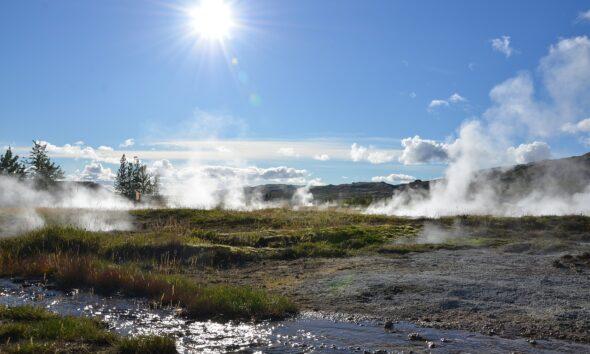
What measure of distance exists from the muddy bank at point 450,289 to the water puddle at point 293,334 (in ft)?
2.12

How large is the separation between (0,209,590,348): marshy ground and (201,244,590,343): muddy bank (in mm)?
33

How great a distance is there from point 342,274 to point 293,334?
6398mm

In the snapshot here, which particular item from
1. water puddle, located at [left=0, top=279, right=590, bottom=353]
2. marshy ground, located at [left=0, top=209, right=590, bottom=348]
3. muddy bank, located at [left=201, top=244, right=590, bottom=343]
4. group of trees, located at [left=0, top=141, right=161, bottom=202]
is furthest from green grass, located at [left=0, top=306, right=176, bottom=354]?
group of trees, located at [left=0, top=141, right=161, bottom=202]

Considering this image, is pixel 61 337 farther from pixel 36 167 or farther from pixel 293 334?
pixel 36 167

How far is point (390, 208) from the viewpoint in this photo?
5356 cm

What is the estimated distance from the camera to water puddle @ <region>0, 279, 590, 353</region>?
8.80m

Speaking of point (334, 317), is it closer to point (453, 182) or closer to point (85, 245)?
point (85, 245)

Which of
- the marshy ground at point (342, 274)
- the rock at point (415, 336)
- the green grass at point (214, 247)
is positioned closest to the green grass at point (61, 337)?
the marshy ground at point (342, 274)

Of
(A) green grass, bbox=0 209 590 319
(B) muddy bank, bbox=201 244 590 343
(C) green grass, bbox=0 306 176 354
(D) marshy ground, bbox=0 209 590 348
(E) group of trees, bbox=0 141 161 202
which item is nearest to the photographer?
(C) green grass, bbox=0 306 176 354

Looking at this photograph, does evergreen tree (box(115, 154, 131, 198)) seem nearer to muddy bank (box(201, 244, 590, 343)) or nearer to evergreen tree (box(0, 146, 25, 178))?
evergreen tree (box(0, 146, 25, 178))

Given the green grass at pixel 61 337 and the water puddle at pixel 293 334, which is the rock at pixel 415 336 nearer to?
the water puddle at pixel 293 334

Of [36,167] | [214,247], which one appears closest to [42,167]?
[36,167]

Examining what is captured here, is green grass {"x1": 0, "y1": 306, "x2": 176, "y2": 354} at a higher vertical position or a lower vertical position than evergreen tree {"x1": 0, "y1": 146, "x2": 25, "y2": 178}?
lower

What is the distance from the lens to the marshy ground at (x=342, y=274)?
11289 millimetres
